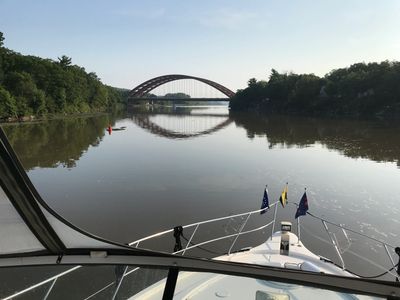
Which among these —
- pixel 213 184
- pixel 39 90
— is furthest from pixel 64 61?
pixel 213 184

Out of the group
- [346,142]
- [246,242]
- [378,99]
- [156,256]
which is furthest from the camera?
[378,99]

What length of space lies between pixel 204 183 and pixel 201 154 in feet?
34.9

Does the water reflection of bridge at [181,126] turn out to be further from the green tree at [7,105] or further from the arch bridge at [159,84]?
the arch bridge at [159,84]

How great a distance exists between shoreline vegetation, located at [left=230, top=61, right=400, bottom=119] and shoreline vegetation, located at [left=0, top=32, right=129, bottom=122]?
2241 inches

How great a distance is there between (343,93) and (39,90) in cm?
6647

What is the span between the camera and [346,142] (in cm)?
3609

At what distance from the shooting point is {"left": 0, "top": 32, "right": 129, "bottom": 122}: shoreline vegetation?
61594 mm

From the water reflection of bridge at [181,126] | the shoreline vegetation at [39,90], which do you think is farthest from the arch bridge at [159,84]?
the water reflection of bridge at [181,126]

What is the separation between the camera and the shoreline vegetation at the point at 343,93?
7500cm

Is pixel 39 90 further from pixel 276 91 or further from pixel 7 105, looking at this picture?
pixel 276 91

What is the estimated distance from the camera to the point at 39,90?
6844 cm

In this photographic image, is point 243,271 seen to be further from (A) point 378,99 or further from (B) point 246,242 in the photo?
(A) point 378,99

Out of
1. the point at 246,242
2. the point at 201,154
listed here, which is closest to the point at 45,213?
the point at 246,242

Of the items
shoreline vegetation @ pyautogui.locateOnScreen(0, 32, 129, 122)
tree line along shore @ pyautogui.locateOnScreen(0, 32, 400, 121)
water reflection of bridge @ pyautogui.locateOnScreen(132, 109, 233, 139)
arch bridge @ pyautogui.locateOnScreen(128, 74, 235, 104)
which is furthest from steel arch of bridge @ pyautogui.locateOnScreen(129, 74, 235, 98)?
water reflection of bridge @ pyautogui.locateOnScreen(132, 109, 233, 139)
